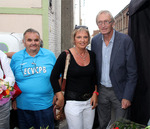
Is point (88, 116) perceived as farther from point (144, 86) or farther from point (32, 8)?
point (32, 8)

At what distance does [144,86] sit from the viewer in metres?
2.46

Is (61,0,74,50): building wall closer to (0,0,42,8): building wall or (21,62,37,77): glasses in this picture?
(0,0,42,8): building wall

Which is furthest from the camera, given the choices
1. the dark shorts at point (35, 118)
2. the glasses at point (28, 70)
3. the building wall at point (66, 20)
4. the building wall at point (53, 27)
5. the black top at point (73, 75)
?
the building wall at point (66, 20)

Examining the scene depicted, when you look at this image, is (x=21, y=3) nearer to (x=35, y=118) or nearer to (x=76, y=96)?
(x=35, y=118)

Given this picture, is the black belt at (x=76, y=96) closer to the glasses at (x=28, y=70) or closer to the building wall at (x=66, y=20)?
the glasses at (x=28, y=70)

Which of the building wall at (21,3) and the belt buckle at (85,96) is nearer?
the belt buckle at (85,96)

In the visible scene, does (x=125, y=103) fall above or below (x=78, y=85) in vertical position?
below

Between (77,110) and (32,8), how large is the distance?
3592 millimetres

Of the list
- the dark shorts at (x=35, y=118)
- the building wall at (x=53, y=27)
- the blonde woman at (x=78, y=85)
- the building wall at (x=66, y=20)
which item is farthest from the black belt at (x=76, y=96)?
the building wall at (x=66, y=20)

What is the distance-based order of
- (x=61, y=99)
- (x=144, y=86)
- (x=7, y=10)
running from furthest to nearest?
(x=7, y=10) < (x=144, y=86) < (x=61, y=99)

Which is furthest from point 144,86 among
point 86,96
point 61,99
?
point 61,99

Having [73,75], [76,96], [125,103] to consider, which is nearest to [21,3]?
[73,75]

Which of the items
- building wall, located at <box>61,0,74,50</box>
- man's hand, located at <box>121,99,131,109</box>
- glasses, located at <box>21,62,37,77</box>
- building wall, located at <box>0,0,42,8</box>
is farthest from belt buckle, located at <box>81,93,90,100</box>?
building wall, located at <box>61,0,74,50</box>

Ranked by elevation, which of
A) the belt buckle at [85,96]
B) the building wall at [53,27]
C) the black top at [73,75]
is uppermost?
the building wall at [53,27]
